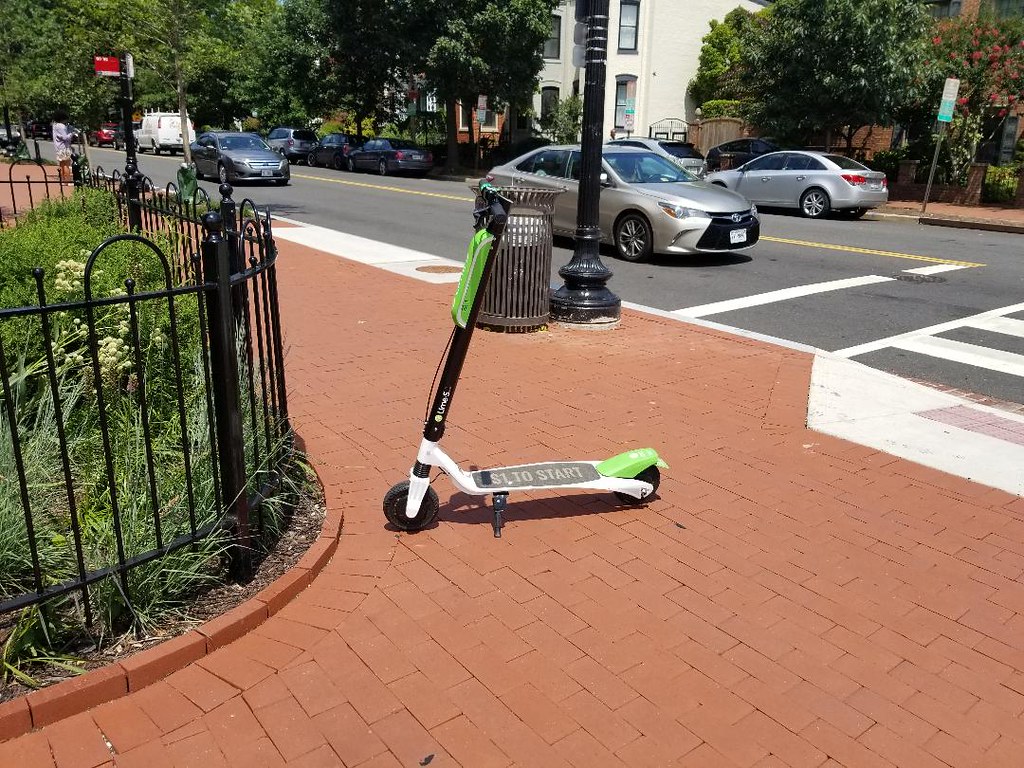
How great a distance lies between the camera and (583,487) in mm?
4297

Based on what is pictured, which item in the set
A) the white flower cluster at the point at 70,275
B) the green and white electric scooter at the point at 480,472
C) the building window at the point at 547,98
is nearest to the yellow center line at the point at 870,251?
the green and white electric scooter at the point at 480,472

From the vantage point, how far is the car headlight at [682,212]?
11766 millimetres

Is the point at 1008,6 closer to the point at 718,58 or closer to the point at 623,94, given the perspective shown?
the point at 718,58

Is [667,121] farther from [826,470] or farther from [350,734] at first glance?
[350,734]

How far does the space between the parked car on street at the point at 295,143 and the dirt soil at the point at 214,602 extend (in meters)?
35.7

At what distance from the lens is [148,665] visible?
3008mm

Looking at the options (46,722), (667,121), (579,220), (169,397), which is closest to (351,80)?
(667,121)

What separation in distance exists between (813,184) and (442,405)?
17.8m

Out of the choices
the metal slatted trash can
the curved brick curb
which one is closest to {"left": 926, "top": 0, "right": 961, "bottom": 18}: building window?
the metal slatted trash can

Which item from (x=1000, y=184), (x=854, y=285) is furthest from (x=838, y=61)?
(x=854, y=285)

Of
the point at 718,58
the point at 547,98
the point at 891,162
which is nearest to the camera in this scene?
the point at 891,162

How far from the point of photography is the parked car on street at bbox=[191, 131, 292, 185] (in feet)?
78.8

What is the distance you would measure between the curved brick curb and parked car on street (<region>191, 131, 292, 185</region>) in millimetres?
20812

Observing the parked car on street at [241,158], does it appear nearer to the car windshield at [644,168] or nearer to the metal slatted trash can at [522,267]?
the car windshield at [644,168]
